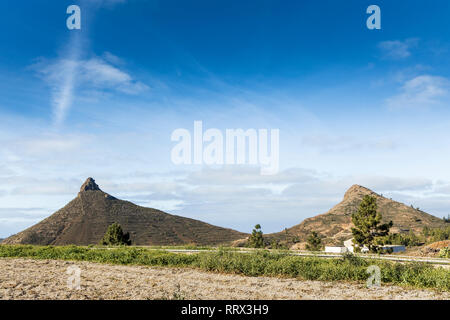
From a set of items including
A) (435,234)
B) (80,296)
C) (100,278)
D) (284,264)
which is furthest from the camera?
(435,234)

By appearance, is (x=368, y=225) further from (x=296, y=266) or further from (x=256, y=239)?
(x=296, y=266)

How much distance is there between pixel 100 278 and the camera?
18766 mm

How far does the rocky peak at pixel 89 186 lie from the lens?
182025 millimetres

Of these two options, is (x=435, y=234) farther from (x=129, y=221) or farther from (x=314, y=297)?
(x=129, y=221)

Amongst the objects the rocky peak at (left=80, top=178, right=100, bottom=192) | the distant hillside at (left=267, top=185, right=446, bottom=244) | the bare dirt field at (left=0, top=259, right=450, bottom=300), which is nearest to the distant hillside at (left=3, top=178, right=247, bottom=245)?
the rocky peak at (left=80, top=178, right=100, bottom=192)

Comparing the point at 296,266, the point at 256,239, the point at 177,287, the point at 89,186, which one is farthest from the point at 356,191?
the point at 177,287

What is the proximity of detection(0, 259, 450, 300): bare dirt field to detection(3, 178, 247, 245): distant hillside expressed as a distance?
116 meters

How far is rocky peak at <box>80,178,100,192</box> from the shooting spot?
182 meters

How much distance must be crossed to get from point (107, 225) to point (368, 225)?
4459 inches

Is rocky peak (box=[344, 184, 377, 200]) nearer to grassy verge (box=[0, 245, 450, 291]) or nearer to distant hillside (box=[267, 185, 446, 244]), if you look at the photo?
distant hillside (box=[267, 185, 446, 244])

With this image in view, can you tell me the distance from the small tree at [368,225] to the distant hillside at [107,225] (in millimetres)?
79603

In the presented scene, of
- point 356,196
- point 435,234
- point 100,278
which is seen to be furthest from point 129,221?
point 100,278

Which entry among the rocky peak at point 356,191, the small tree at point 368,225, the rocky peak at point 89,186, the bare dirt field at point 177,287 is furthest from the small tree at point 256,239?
the rocky peak at point 89,186

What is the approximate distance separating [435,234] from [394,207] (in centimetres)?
6036
